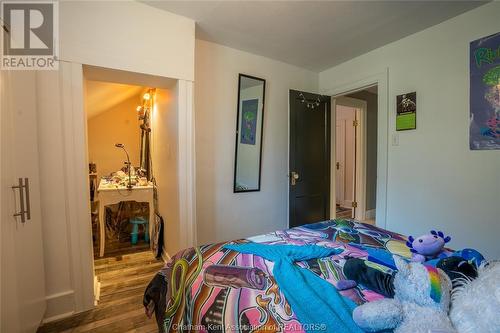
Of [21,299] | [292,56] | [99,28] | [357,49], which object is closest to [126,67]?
[99,28]

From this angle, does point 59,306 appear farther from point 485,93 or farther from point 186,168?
point 485,93

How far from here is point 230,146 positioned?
8.57 ft

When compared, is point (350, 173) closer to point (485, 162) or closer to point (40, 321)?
point (485, 162)

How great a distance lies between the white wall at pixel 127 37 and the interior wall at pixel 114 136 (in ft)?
9.15

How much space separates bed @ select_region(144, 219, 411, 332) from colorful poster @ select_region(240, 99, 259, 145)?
Answer: 1435mm

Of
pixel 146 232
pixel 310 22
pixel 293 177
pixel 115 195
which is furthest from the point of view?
pixel 146 232

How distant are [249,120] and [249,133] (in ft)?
0.50

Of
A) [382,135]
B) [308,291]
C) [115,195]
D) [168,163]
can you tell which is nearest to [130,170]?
[115,195]

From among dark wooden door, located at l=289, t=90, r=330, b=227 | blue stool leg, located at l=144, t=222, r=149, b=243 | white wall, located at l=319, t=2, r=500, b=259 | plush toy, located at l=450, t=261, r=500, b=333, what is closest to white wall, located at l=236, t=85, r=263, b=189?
dark wooden door, located at l=289, t=90, r=330, b=227

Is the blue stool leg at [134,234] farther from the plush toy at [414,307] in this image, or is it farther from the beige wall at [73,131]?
the plush toy at [414,307]

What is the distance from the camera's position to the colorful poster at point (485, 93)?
1741mm

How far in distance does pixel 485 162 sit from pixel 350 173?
9.71 ft

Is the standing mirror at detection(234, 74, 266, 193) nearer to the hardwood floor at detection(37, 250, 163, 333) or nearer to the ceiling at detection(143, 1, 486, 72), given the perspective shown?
the ceiling at detection(143, 1, 486, 72)

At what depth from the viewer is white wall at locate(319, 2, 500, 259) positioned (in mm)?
1825
